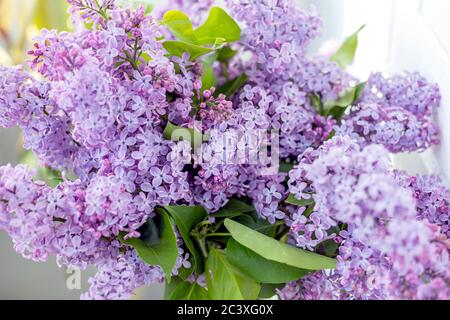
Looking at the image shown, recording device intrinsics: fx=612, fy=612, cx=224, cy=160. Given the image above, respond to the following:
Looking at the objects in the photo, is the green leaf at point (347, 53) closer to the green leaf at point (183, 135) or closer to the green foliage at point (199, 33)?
the green foliage at point (199, 33)

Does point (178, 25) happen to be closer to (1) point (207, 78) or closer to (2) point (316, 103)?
(1) point (207, 78)

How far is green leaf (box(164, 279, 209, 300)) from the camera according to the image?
655 mm

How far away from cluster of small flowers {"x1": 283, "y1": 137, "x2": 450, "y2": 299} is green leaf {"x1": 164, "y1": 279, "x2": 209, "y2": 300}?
14 centimetres

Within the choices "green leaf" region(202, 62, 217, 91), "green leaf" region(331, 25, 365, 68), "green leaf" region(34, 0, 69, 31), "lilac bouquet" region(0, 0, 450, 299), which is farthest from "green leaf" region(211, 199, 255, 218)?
"green leaf" region(34, 0, 69, 31)

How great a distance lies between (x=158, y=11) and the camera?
0.79m

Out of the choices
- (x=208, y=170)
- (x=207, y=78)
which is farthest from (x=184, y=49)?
(x=208, y=170)

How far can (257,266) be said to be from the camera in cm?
62

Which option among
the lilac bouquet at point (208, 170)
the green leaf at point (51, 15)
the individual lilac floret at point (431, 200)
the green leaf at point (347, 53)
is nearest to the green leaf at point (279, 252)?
the lilac bouquet at point (208, 170)

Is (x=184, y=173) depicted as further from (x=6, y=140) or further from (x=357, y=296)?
(x=6, y=140)

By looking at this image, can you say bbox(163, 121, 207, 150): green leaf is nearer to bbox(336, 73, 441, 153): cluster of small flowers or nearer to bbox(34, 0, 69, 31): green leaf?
bbox(336, 73, 441, 153): cluster of small flowers

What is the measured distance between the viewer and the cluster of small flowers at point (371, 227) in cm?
44

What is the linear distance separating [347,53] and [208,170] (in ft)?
1.10

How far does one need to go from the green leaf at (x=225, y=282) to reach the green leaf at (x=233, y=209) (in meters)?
0.04
